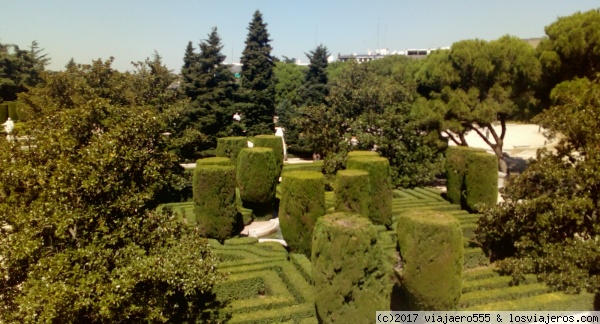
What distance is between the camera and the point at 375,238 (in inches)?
362

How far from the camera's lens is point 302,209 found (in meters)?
14.1

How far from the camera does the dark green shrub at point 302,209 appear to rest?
1411 cm

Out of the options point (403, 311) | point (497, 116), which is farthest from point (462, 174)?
point (403, 311)

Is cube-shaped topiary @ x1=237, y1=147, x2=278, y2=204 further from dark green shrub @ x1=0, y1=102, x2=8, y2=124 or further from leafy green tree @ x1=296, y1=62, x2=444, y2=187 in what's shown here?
dark green shrub @ x1=0, y1=102, x2=8, y2=124

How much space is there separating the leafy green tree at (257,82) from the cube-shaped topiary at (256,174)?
61.9ft

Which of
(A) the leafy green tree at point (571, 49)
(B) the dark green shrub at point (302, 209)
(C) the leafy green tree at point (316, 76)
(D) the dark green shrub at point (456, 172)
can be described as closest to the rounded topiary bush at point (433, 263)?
(B) the dark green shrub at point (302, 209)

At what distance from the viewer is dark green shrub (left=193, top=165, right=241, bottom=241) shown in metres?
16.1

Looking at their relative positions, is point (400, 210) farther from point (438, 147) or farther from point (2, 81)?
point (2, 81)

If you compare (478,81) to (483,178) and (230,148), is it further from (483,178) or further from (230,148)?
(230,148)

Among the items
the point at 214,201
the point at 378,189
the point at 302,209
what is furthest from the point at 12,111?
the point at 378,189

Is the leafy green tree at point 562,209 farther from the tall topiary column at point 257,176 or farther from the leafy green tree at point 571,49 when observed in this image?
the leafy green tree at point 571,49

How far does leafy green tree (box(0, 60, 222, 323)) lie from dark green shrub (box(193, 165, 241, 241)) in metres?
6.52

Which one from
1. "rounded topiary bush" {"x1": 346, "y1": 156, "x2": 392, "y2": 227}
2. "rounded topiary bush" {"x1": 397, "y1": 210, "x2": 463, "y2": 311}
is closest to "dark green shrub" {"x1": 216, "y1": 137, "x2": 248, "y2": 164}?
"rounded topiary bush" {"x1": 346, "y1": 156, "x2": 392, "y2": 227}

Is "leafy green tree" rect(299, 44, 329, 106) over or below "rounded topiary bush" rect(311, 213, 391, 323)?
over
